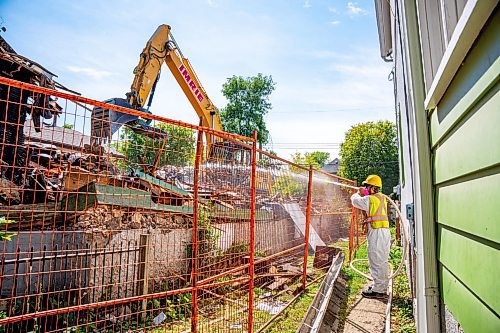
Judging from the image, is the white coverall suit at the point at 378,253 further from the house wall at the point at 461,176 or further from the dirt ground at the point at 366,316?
the house wall at the point at 461,176

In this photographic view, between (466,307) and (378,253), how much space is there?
5.54 metres

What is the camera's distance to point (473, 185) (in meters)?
1.33

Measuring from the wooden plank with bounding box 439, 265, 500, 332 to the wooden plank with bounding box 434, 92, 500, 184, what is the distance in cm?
52

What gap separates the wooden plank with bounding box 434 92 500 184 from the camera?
107 cm

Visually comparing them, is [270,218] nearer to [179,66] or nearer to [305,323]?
[305,323]

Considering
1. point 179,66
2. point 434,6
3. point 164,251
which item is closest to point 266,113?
point 179,66

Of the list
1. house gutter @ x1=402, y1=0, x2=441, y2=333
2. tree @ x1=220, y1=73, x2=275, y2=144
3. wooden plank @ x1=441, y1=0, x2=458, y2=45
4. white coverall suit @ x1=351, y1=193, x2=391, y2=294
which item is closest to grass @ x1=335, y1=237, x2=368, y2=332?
white coverall suit @ x1=351, y1=193, x2=391, y2=294

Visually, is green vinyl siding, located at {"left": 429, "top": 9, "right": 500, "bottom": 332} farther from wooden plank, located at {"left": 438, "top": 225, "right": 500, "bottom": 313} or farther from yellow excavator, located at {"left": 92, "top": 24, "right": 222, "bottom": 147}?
yellow excavator, located at {"left": 92, "top": 24, "right": 222, "bottom": 147}

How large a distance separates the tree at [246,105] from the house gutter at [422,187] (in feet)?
149

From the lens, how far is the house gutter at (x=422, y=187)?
2135mm

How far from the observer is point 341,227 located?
11023 mm

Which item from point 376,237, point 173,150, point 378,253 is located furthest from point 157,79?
point 378,253

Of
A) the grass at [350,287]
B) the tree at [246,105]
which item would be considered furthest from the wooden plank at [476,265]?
the tree at [246,105]

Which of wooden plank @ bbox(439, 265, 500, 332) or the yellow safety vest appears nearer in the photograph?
wooden plank @ bbox(439, 265, 500, 332)
